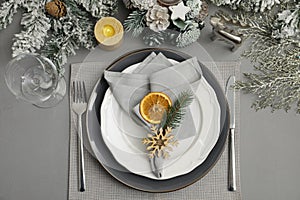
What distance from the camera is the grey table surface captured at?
101cm

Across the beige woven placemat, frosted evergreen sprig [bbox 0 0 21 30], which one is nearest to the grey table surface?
the beige woven placemat

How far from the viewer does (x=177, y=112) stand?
95cm

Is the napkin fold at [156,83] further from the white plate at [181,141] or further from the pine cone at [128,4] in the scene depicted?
the pine cone at [128,4]

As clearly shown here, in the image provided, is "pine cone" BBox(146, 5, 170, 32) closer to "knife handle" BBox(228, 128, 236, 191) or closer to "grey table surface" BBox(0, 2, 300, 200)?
"grey table surface" BBox(0, 2, 300, 200)

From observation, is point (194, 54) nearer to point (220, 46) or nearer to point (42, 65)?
point (220, 46)

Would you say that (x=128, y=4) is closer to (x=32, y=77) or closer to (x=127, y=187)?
(x=32, y=77)

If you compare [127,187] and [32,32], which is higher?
[32,32]

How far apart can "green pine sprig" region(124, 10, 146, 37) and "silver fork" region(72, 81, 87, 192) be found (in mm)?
177

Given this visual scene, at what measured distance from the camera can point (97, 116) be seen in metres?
0.99

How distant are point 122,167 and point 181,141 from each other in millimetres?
146

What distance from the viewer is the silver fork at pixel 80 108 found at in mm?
995

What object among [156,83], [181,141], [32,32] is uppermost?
[32,32]

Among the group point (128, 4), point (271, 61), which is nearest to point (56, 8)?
point (128, 4)

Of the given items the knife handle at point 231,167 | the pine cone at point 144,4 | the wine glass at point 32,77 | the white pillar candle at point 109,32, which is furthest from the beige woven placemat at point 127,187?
the pine cone at point 144,4
